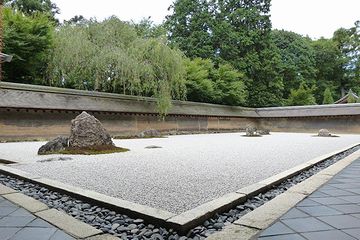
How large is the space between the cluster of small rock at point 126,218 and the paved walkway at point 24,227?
0.82 ft

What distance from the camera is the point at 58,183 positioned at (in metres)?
2.80

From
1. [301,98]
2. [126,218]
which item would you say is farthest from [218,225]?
[301,98]

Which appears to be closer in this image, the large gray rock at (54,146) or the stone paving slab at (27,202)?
the stone paving slab at (27,202)

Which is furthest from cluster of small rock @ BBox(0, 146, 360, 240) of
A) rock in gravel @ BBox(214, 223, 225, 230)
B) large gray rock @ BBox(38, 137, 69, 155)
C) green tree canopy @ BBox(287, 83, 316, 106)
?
green tree canopy @ BBox(287, 83, 316, 106)

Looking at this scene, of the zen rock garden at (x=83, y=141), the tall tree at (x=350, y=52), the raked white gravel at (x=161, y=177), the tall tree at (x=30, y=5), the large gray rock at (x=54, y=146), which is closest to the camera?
the raked white gravel at (x=161, y=177)

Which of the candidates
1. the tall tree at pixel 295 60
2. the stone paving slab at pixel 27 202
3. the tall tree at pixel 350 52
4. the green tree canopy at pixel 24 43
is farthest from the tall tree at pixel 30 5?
the tall tree at pixel 350 52

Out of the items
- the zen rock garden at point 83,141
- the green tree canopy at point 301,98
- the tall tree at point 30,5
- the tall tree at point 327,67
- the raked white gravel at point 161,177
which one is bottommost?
the raked white gravel at point 161,177

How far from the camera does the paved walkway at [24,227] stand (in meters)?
1.64

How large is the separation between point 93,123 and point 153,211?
4361 mm

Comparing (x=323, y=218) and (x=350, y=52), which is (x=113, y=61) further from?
(x=350, y=52)

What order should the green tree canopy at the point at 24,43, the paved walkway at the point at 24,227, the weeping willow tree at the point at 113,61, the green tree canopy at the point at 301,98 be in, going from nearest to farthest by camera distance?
the paved walkway at the point at 24,227, the green tree canopy at the point at 24,43, the weeping willow tree at the point at 113,61, the green tree canopy at the point at 301,98

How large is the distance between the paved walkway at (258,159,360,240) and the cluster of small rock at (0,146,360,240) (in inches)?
13.3

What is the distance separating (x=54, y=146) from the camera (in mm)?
5594

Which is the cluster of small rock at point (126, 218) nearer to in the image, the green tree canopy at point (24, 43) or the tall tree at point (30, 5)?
the green tree canopy at point (24, 43)
